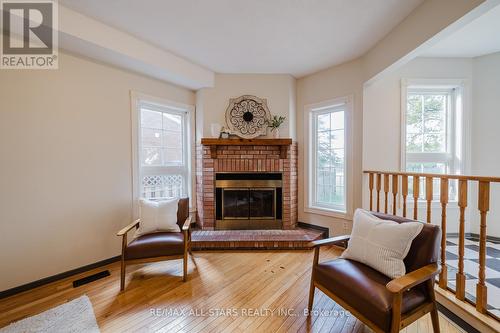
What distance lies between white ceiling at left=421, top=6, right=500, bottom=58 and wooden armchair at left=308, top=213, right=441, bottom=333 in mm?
2399

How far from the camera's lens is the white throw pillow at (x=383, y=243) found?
4.45ft

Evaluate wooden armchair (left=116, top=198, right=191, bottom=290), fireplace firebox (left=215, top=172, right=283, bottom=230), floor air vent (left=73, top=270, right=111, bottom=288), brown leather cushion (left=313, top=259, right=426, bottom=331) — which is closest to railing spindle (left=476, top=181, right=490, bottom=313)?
brown leather cushion (left=313, top=259, right=426, bottom=331)

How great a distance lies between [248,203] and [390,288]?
93.6 inches

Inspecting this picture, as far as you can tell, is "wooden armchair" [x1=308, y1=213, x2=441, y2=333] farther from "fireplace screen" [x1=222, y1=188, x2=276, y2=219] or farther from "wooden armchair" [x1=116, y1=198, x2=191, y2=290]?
"fireplace screen" [x1=222, y1=188, x2=276, y2=219]

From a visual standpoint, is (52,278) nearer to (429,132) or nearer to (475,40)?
(429,132)

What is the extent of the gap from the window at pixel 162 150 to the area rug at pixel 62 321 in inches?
52.7

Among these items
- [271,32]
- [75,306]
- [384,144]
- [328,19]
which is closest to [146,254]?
[75,306]

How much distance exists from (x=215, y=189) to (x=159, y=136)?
1182mm

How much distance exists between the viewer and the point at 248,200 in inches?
132

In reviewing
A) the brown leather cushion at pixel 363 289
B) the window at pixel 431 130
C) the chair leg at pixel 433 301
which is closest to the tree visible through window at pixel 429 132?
the window at pixel 431 130

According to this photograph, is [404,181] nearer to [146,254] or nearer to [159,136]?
[146,254]

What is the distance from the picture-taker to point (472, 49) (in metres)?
2.67

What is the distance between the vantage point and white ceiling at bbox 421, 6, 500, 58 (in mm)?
2141

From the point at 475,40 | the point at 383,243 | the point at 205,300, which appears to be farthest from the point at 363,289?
the point at 475,40
